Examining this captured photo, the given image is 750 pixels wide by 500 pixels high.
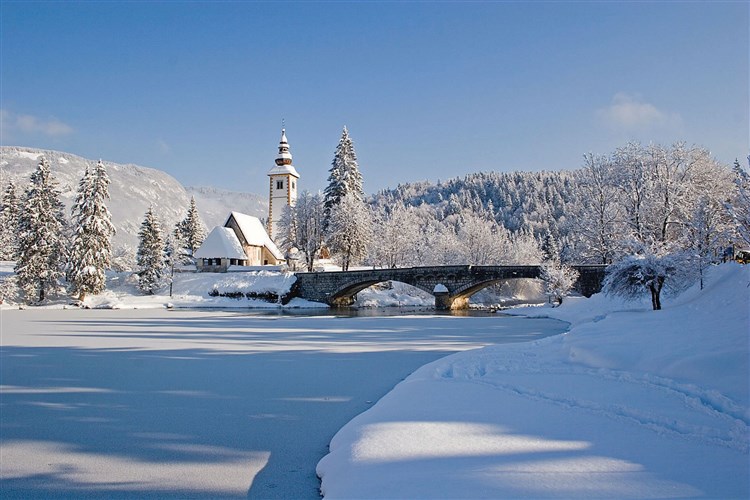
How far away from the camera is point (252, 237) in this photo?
6306 cm

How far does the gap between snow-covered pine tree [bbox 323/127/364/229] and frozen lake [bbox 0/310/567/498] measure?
4032 centimetres

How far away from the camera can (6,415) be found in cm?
749

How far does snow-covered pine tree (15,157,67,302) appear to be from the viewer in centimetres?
4191

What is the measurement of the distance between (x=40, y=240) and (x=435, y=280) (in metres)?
36.6

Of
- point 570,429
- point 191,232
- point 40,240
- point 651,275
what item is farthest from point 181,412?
point 191,232

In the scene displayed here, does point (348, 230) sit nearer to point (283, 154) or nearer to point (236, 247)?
point (236, 247)

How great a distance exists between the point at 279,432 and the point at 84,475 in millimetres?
2338

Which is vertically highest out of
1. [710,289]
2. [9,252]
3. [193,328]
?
[9,252]

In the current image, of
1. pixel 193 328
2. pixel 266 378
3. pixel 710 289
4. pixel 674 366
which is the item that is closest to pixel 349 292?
pixel 193 328

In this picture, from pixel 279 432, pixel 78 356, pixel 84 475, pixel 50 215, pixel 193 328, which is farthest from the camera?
pixel 50 215

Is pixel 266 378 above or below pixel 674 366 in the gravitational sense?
below

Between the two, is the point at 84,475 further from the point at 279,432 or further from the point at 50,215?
the point at 50,215

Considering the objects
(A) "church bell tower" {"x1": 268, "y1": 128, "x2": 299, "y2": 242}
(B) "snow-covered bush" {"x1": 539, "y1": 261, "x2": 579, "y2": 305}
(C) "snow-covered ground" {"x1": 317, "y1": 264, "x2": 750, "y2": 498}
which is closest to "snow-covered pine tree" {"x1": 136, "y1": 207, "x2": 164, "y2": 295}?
(A) "church bell tower" {"x1": 268, "y1": 128, "x2": 299, "y2": 242}

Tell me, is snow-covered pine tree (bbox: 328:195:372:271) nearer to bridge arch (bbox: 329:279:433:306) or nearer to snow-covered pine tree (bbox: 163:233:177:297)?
bridge arch (bbox: 329:279:433:306)
